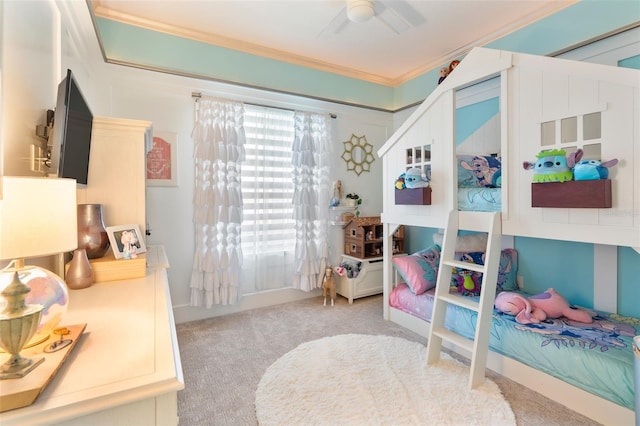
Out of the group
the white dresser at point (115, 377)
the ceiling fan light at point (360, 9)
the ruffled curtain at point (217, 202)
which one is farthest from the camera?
the ruffled curtain at point (217, 202)

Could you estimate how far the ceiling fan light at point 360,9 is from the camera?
7.25 ft

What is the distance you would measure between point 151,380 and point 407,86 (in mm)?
4254

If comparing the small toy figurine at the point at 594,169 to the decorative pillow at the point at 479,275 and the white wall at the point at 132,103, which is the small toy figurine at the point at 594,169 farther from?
the white wall at the point at 132,103

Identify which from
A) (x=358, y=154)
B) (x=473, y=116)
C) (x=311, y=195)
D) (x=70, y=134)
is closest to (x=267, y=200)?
(x=311, y=195)

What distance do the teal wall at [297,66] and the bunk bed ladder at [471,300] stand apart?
1.75 meters

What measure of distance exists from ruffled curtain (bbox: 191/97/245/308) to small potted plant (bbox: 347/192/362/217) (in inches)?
57.7

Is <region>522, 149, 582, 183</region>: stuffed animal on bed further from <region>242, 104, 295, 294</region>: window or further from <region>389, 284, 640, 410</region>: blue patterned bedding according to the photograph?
<region>242, 104, 295, 294</region>: window

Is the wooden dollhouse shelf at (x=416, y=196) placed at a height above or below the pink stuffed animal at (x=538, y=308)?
above

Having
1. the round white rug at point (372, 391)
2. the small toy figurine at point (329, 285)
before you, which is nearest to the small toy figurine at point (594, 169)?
the round white rug at point (372, 391)

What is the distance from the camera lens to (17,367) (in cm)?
71

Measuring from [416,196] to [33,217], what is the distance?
232cm

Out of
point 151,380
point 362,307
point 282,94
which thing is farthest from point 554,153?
point 282,94

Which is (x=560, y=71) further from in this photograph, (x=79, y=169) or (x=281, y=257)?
(x=281, y=257)

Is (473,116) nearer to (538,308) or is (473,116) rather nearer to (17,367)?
(538,308)
